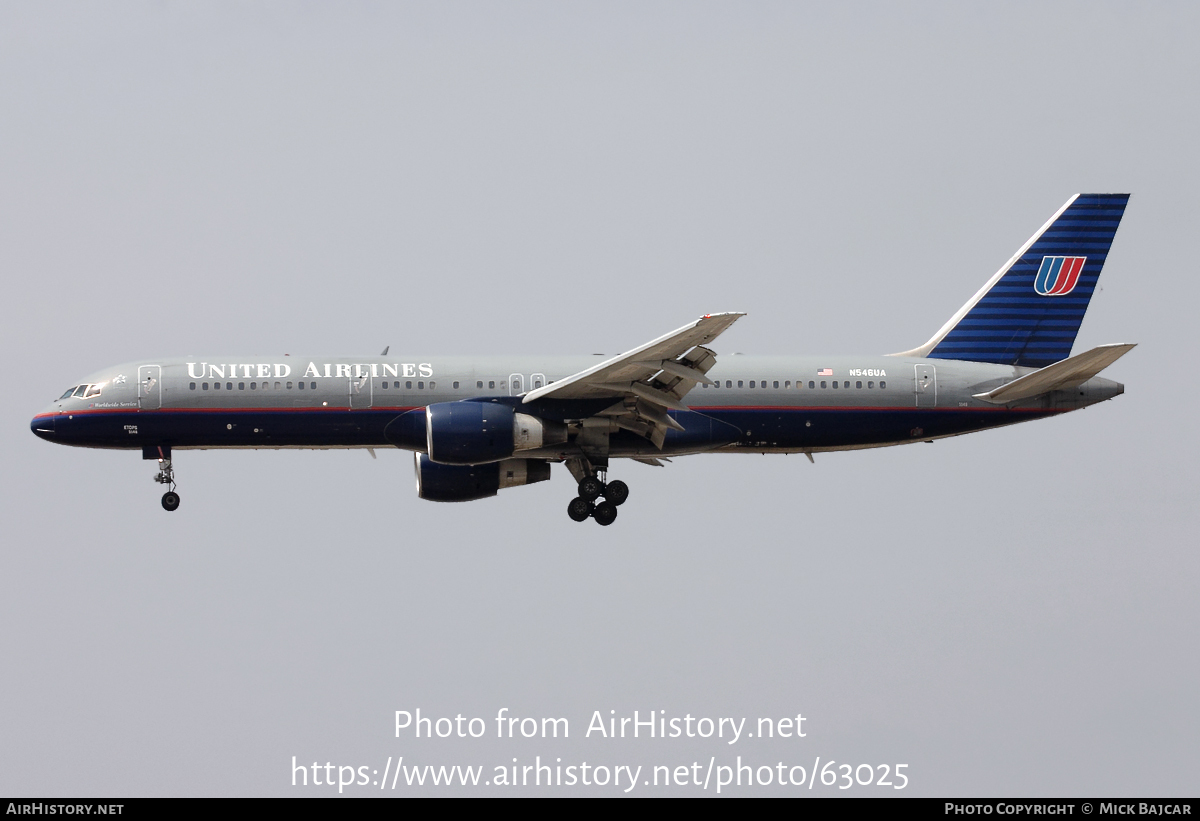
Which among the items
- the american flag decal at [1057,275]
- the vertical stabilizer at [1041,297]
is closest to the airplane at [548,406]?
the vertical stabilizer at [1041,297]

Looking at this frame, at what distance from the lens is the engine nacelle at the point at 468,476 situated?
40562mm

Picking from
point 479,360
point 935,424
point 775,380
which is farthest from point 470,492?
point 935,424

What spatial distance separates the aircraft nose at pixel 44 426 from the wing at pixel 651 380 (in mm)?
13116

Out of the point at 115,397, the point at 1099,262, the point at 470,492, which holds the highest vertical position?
the point at 1099,262

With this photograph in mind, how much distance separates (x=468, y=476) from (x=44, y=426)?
37.8 feet

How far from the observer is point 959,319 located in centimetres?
4200

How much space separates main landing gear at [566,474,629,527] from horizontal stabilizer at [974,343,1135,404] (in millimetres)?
10387

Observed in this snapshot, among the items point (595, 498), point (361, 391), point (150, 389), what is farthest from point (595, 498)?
point (150, 389)

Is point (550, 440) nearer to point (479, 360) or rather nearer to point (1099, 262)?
point (479, 360)

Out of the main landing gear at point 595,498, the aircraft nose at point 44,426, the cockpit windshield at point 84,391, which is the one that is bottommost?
the main landing gear at point 595,498

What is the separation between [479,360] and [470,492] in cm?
394

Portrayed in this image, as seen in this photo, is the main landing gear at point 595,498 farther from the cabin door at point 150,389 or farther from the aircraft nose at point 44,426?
the aircraft nose at point 44,426

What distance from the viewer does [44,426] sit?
39375 mm

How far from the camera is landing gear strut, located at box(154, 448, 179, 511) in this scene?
129 feet
